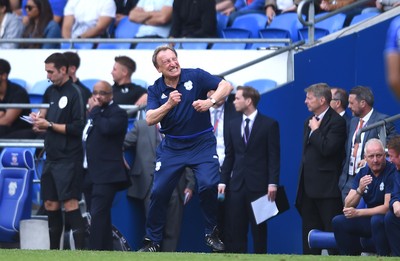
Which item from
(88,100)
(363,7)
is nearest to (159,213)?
(88,100)

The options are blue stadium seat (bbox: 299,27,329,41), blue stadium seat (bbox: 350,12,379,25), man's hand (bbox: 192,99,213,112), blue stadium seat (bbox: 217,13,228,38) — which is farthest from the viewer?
blue stadium seat (bbox: 217,13,228,38)

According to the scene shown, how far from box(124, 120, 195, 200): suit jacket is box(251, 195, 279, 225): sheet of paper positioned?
1101mm

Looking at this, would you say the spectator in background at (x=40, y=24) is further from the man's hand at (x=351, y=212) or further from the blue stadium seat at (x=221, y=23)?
the man's hand at (x=351, y=212)

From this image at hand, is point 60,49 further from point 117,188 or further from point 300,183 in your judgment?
point 300,183

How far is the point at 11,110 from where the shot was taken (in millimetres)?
14609

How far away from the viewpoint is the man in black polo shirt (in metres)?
12.5

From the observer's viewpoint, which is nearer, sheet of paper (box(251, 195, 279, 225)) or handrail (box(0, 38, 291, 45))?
sheet of paper (box(251, 195, 279, 225))

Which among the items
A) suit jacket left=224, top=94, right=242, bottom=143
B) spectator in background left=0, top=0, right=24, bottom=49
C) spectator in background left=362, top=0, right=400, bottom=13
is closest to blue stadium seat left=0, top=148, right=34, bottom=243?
suit jacket left=224, top=94, right=242, bottom=143

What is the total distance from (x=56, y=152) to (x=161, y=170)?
264 cm

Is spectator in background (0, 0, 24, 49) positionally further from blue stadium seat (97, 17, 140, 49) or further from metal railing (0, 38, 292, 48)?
blue stadium seat (97, 17, 140, 49)

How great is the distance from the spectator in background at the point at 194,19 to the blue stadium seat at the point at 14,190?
11.2ft

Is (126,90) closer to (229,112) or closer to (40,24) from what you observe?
(229,112)

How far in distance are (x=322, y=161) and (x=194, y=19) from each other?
189 inches

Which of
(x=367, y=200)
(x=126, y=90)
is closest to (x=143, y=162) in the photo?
(x=126, y=90)
